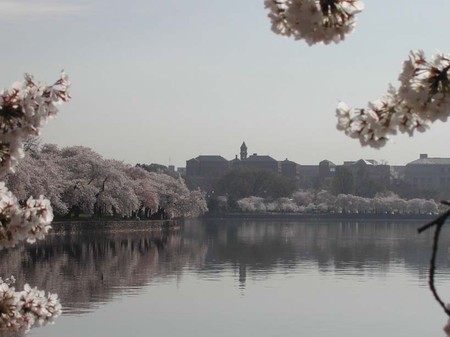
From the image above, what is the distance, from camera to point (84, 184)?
5238 cm

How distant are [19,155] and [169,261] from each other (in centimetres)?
3306

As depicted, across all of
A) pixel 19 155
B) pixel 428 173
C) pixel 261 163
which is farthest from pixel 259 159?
pixel 19 155

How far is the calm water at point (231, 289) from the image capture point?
20.5 metres

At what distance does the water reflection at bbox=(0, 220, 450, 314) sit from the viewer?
27594mm

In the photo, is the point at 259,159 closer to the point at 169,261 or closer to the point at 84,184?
the point at 84,184

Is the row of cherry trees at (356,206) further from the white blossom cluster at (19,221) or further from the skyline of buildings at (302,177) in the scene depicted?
the white blossom cluster at (19,221)

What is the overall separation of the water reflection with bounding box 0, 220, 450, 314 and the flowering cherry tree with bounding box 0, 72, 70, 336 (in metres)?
19.0

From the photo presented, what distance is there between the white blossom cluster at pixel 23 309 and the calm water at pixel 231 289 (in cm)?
1555

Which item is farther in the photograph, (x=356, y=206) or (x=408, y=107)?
(x=356, y=206)

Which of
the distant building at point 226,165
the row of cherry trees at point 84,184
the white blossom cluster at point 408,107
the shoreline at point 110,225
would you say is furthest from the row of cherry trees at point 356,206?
the white blossom cluster at point 408,107

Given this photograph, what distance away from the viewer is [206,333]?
64.4 ft

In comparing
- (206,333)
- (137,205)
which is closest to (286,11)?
(206,333)

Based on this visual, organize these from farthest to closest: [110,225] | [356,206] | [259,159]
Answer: [259,159]
[356,206]
[110,225]

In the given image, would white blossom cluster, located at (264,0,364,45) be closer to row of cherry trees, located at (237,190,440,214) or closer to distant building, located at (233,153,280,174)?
row of cherry trees, located at (237,190,440,214)
